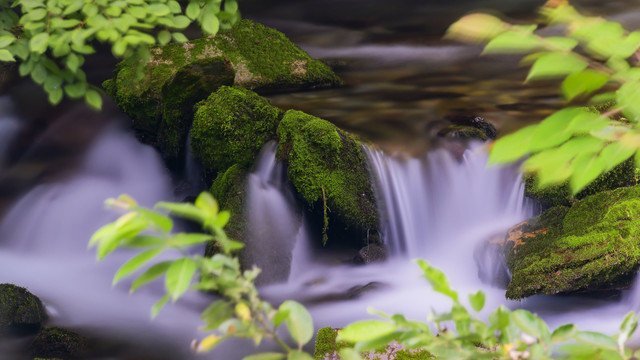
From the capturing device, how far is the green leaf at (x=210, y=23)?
2195 mm

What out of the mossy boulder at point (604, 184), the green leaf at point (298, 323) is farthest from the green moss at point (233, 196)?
the green leaf at point (298, 323)

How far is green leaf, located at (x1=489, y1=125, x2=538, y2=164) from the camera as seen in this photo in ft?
3.05

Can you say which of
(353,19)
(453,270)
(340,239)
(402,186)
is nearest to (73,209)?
(340,239)

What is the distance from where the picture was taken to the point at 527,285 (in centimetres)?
420

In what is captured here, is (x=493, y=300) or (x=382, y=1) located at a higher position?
(x=382, y=1)

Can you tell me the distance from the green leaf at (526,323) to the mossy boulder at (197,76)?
5.23 meters

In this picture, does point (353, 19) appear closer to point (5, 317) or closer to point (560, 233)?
point (560, 233)

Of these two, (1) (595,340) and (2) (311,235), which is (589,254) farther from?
(1) (595,340)

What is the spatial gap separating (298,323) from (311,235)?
443cm

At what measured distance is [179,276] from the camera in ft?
2.65

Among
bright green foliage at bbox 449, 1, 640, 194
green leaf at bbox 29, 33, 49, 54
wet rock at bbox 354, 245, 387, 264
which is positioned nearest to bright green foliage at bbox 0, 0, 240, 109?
green leaf at bbox 29, 33, 49, 54

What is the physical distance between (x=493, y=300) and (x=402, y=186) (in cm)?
142

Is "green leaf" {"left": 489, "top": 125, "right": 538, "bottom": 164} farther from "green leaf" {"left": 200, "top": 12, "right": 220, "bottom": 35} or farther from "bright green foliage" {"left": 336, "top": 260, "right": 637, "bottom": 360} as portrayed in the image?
"green leaf" {"left": 200, "top": 12, "right": 220, "bottom": 35}

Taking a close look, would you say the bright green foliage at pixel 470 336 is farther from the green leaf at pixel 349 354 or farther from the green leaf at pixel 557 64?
the green leaf at pixel 557 64
